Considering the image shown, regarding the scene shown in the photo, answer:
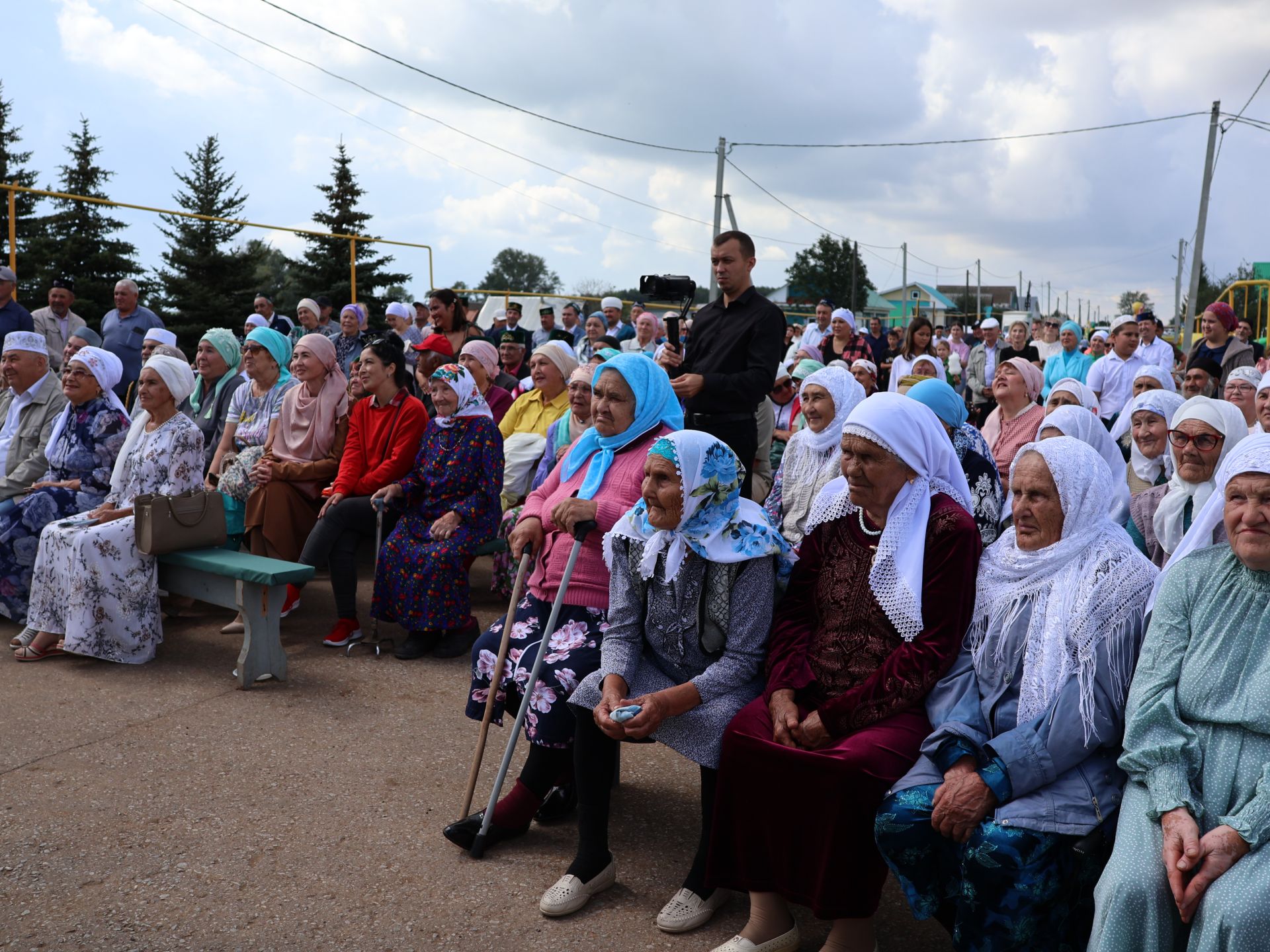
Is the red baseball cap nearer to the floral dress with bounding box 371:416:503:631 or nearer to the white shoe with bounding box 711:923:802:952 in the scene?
the floral dress with bounding box 371:416:503:631

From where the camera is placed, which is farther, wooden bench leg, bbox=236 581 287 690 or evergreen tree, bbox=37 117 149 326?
evergreen tree, bbox=37 117 149 326

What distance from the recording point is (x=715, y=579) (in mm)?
3139

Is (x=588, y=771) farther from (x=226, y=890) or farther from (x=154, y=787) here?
(x=154, y=787)

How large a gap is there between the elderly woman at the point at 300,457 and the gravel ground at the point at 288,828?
125 centimetres

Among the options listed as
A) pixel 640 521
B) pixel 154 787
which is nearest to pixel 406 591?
pixel 154 787

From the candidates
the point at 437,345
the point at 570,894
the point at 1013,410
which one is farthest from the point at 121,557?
the point at 1013,410

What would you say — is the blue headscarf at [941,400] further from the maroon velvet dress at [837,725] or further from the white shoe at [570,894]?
the white shoe at [570,894]

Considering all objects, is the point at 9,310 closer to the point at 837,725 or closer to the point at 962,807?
the point at 837,725

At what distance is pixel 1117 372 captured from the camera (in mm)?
8938

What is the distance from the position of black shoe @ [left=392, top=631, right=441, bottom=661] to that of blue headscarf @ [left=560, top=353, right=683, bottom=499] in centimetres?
203

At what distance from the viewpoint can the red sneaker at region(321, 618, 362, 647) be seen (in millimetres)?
5629

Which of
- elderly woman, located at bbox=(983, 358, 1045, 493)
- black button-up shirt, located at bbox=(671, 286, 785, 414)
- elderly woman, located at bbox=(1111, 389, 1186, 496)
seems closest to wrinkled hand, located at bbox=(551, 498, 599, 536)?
black button-up shirt, located at bbox=(671, 286, 785, 414)

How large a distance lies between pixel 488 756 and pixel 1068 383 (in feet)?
13.3

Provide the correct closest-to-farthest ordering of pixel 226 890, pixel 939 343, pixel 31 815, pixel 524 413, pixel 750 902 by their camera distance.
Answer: pixel 750 902 → pixel 226 890 → pixel 31 815 → pixel 524 413 → pixel 939 343
